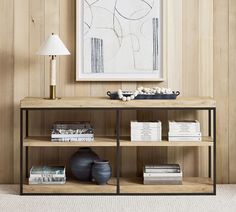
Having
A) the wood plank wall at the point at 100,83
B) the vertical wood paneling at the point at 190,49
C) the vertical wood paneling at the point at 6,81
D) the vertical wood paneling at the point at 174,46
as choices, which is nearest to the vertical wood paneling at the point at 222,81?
the wood plank wall at the point at 100,83

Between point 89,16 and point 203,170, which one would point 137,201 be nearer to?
point 203,170

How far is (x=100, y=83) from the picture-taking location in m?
4.69

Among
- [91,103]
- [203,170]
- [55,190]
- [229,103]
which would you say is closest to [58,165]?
[55,190]

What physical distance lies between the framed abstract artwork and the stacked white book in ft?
1.40

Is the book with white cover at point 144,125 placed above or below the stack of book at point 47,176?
above

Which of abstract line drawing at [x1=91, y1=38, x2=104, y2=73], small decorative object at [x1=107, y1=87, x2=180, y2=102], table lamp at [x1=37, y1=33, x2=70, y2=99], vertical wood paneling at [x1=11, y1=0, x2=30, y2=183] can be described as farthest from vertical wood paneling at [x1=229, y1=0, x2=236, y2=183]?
vertical wood paneling at [x1=11, y1=0, x2=30, y2=183]

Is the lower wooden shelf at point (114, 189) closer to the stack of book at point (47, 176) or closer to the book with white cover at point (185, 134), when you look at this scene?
the stack of book at point (47, 176)

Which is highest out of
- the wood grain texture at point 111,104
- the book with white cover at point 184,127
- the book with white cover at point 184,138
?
the wood grain texture at point 111,104

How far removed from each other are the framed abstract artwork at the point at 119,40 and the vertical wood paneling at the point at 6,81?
20.8 inches

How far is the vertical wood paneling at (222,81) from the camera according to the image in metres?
4.69

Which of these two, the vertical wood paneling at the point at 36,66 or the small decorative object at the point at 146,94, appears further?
the vertical wood paneling at the point at 36,66

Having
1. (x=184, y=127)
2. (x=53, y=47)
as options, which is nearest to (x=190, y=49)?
(x=184, y=127)

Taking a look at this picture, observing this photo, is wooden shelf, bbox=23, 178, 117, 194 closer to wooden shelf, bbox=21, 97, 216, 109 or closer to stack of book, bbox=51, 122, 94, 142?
stack of book, bbox=51, 122, 94, 142

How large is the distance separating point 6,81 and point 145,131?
3.82 feet
